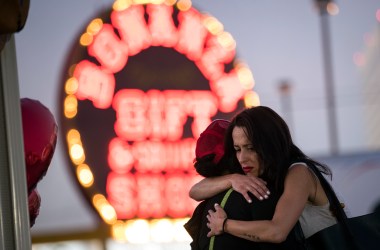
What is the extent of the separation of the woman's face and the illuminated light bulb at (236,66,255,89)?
10959 millimetres

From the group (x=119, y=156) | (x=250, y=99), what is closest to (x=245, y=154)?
(x=119, y=156)

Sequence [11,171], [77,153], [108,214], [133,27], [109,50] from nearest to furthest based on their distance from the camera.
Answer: [11,171] → [77,153] → [108,214] → [109,50] → [133,27]

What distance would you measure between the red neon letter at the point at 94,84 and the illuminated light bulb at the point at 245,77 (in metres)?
1.96

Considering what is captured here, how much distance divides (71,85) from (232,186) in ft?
33.3

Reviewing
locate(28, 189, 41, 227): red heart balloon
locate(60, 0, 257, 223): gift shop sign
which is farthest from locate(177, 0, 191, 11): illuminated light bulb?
locate(28, 189, 41, 227): red heart balloon

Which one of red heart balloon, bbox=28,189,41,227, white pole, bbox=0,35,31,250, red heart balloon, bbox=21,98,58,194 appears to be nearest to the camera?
white pole, bbox=0,35,31,250

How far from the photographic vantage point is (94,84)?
1307 cm

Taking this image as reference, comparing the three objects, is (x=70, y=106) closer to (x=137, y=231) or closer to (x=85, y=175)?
(x=85, y=175)

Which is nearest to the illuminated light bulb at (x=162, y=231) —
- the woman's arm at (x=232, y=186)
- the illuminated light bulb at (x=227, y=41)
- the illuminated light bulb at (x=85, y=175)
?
the illuminated light bulb at (x=85, y=175)

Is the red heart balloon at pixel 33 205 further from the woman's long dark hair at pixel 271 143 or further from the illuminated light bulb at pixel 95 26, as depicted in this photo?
the illuminated light bulb at pixel 95 26

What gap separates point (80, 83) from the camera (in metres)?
12.8

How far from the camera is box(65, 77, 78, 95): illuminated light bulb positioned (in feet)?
41.0

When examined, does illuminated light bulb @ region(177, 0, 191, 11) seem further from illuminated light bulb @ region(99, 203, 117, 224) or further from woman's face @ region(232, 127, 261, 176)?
woman's face @ region(232, 127, 261, 176)

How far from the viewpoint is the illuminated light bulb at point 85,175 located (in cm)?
1266
